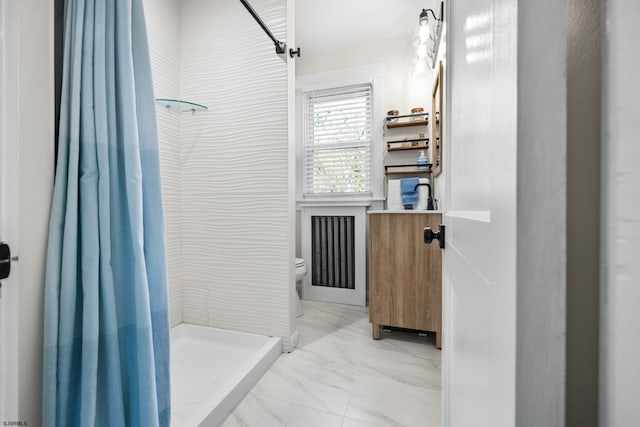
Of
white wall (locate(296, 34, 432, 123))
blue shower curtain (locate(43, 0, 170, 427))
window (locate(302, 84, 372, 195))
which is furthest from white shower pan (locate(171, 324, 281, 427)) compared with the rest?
white wall (locate(296, 34, 432, 123))

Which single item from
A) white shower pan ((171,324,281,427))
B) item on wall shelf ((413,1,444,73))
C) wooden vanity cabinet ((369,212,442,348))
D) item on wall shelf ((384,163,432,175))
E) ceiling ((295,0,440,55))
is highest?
ceiling ((295,0,440,55))

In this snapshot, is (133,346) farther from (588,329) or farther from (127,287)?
(588,329)

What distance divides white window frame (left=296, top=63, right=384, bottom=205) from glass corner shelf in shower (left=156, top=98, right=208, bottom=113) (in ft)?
3.89

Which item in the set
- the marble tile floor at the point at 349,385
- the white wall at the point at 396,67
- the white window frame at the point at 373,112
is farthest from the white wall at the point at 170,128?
the white wall at the point at 396,67

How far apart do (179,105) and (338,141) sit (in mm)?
1482

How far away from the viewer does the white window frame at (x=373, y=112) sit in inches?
102

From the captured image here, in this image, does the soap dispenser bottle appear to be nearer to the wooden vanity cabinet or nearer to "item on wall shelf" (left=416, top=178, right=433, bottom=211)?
"item on wall shelf" (left=416, top=178, right=433, bottom=211)

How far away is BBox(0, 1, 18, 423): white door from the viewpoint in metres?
0.52

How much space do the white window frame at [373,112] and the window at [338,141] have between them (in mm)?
42

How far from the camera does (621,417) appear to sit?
205 millimetres

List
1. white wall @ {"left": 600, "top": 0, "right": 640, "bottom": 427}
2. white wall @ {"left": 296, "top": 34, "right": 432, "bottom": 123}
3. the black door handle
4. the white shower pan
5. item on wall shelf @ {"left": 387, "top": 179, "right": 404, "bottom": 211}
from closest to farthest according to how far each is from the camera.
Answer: white wall @ {"left": 600, "top": 0, "right": 640, "bottom": 427} < the black door handle < the white shower pan < item on wall shelf @ {"left": 387, "top": 179, "right": 404, "bottom": 211} < white wall @ {"left": 296, "top": 34, "right": 432, "bottom": 123}

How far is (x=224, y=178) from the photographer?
1878 mm

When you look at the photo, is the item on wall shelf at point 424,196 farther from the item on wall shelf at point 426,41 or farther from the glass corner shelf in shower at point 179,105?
the glass corner shelf in shower at point 179,105

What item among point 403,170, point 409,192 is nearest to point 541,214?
point 409,192
